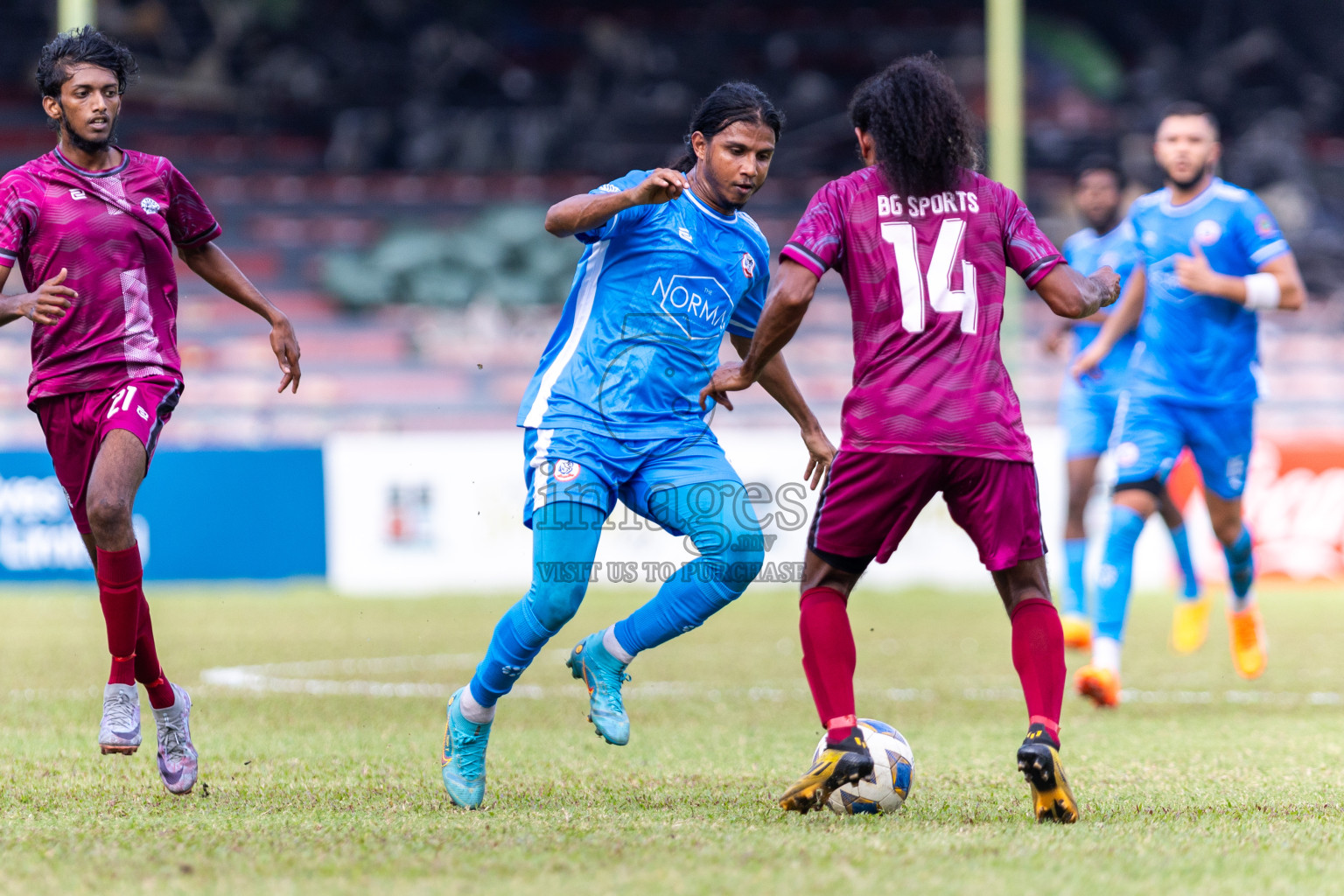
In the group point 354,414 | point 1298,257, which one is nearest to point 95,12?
point 354,414

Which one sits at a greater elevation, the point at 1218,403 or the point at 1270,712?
the point at 1218,403

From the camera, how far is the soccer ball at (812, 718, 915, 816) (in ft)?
13.5

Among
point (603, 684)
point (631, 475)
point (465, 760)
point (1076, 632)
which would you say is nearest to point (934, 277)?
point (631, 475)

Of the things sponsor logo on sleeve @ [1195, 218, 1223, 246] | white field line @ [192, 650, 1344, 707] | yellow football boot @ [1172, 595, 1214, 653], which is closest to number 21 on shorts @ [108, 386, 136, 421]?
white field line @ [192, 650, 1344, 707]

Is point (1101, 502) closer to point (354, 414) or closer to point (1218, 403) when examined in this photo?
point (1218, 403)

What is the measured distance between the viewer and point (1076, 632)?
8.29 m

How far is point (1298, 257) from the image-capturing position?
1873cm

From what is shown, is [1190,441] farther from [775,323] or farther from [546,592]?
[546,592]

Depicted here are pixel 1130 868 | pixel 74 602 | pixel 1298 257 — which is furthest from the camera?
pixel 1298 257

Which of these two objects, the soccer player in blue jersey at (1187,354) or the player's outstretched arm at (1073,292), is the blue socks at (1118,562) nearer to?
the soccer player in blue jersey at (1187,354)

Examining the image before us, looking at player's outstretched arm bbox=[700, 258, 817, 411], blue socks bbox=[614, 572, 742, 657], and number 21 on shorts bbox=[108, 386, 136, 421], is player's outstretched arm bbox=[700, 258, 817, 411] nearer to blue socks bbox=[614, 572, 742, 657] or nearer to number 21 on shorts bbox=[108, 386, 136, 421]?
blue socks bbox=[614, 572, 742, 657]

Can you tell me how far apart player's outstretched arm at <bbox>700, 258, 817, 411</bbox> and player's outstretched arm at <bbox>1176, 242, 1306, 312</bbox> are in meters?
2.87

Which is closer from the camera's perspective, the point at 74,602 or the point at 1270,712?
the point at 1270,712

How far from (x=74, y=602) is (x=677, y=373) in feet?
27.8
